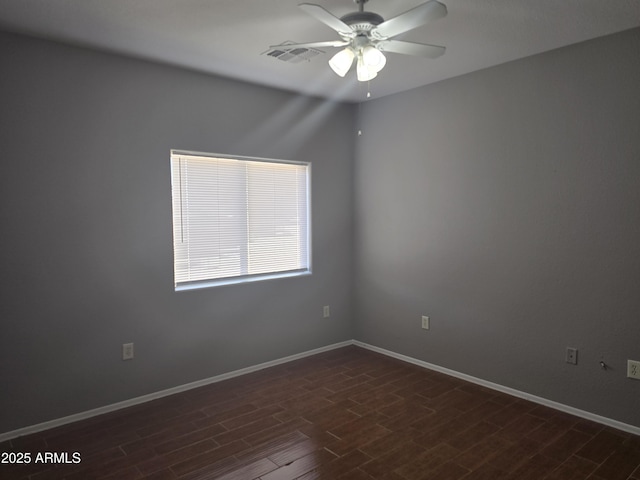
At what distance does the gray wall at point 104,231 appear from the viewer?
275 centimetres

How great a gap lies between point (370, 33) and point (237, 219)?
209cm

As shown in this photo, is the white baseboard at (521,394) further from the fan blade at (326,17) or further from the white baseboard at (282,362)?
the fan blade at (326,17)

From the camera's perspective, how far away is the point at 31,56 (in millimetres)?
Answer: 2744

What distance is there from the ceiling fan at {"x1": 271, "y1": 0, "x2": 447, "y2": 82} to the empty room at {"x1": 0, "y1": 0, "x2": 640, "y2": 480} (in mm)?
15

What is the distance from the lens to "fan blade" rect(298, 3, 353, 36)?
1814 millimetres

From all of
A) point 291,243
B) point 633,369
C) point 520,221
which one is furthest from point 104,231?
point 633,369

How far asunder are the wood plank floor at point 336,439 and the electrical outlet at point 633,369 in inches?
14.5

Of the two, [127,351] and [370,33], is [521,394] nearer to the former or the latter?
[370,33]

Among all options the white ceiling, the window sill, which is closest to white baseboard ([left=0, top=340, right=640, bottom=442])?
the window sill

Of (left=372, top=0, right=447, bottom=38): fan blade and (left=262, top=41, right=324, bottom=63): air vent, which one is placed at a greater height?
(left=262, top=41, right=324, bottom=63): air vent

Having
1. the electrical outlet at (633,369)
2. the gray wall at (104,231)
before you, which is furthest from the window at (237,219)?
the electrical outlet at (633,369)

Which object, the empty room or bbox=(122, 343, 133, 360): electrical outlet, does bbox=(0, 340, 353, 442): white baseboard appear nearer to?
the empty room

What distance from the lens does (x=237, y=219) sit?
150 inches

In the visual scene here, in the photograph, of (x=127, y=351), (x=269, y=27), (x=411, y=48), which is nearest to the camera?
(x=411, y=48)
